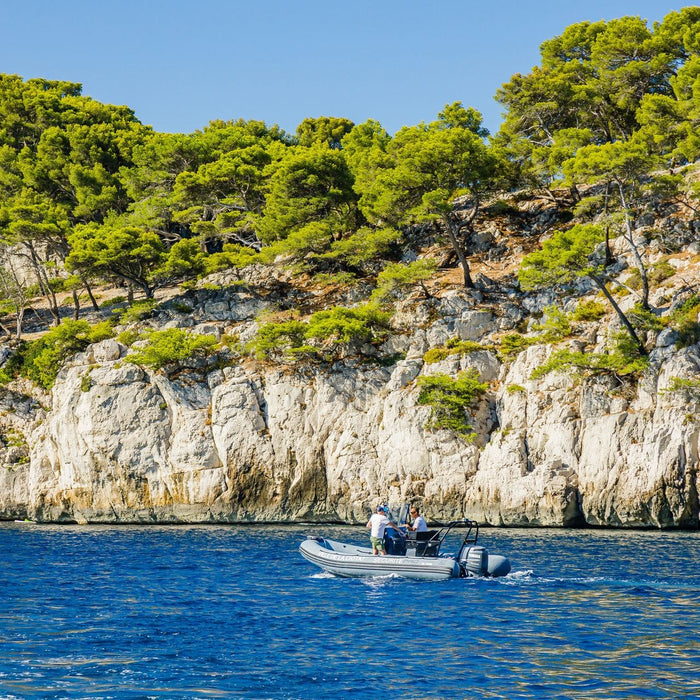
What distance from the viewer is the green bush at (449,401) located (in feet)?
142

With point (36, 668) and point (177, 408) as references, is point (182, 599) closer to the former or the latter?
point (36, 668)

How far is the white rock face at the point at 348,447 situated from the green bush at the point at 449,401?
0.59 meters

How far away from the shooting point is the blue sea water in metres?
14.8

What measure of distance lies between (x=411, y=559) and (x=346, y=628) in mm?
7366

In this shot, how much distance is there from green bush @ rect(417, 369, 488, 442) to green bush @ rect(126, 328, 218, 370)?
15.1 m

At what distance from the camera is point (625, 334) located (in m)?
41.4

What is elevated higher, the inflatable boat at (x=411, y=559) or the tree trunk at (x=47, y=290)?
the tree trunk at (x=47, y=290)

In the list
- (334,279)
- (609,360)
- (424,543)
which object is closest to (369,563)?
(424,543)

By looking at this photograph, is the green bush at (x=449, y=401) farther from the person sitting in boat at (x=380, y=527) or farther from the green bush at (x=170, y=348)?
the person sitting in boat at (x=380, y=527)

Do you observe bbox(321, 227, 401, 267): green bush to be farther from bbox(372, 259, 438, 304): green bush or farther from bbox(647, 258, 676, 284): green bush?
bbox(647, 258, 676, 284): green bush

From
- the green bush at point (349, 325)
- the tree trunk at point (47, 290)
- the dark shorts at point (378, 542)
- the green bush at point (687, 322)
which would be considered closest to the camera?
the dark shorts at point (378, 542)

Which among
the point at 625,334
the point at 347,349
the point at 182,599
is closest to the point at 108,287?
the point at 347,349

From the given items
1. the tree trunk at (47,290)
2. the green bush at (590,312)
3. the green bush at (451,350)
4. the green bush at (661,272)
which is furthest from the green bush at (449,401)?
the tree trunk at (47,290)

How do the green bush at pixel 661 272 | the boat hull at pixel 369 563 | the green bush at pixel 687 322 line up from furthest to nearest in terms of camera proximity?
the green bush at pixel 661 272
the green bush at pixel 687 322
the boat hull at pixel 369 563
